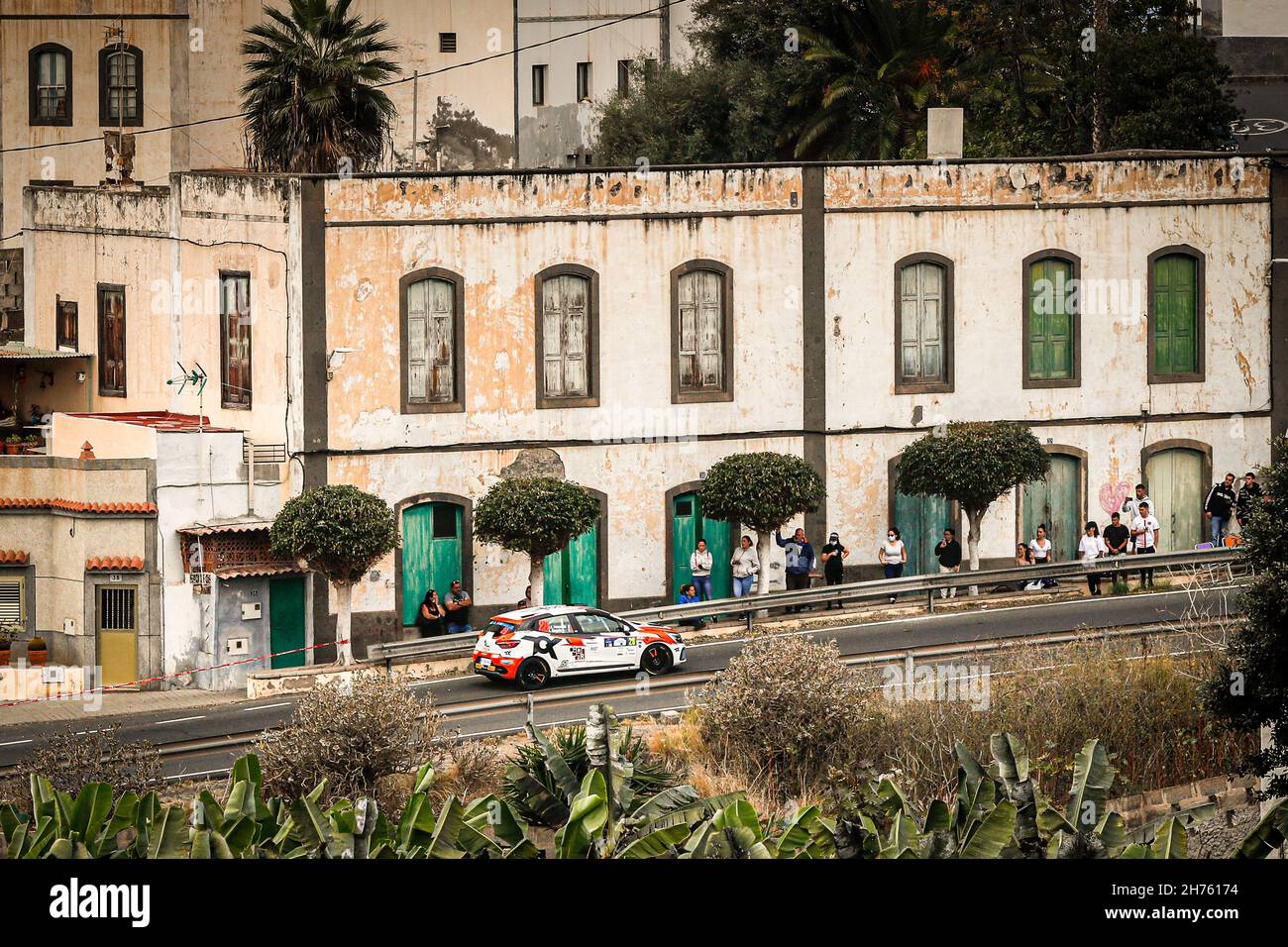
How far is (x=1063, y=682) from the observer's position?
22.3 m

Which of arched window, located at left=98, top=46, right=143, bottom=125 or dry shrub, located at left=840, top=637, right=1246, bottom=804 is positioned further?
arched window, located at left=98, top=46, right=143, bottom=125

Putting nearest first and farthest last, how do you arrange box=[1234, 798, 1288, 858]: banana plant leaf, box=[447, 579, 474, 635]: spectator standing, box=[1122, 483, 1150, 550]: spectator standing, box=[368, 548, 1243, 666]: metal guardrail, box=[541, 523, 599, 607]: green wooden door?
box=[1234, 798, 1288, 858]: banana plant leaf
box=[368, 548, 1243, 666]: metal guardrail
box=[447, 579, 474, 635]: spectator standing
box=[1122, 483, 1150, 550]: spectator standing
box=[541, 523, 599, 607]: green wooden door

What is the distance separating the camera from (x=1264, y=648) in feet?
53.0

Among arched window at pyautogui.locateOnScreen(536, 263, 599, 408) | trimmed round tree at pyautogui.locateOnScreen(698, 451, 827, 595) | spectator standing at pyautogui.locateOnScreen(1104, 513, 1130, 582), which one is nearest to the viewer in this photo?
trimmed round tree at pyautogui.locateOnScreen(698, 451, 827, 595)

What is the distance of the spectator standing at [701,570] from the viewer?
32312 millimetres

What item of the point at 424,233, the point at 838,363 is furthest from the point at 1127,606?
the point at 424,233

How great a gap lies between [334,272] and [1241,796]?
19.2 meters

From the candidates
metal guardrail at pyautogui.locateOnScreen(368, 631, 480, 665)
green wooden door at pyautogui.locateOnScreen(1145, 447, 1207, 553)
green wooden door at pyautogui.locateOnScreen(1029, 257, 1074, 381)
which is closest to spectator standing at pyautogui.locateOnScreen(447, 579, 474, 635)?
metal guardrail at pyautogui.locateOnScreen(368, 631, 480, 665)

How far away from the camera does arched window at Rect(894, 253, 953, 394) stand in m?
34.5

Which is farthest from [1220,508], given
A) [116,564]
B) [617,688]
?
[116,564]

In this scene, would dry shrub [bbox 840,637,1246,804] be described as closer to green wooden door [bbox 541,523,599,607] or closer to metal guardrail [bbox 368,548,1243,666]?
metal guardrail [bbox 368,548,1243,666]

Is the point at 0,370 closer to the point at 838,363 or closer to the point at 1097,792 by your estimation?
the point at 838,363

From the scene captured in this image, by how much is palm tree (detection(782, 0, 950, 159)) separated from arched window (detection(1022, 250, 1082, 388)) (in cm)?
1303

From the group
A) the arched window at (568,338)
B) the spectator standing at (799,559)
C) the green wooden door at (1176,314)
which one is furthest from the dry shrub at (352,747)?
the green wooden door at (1176,314)
